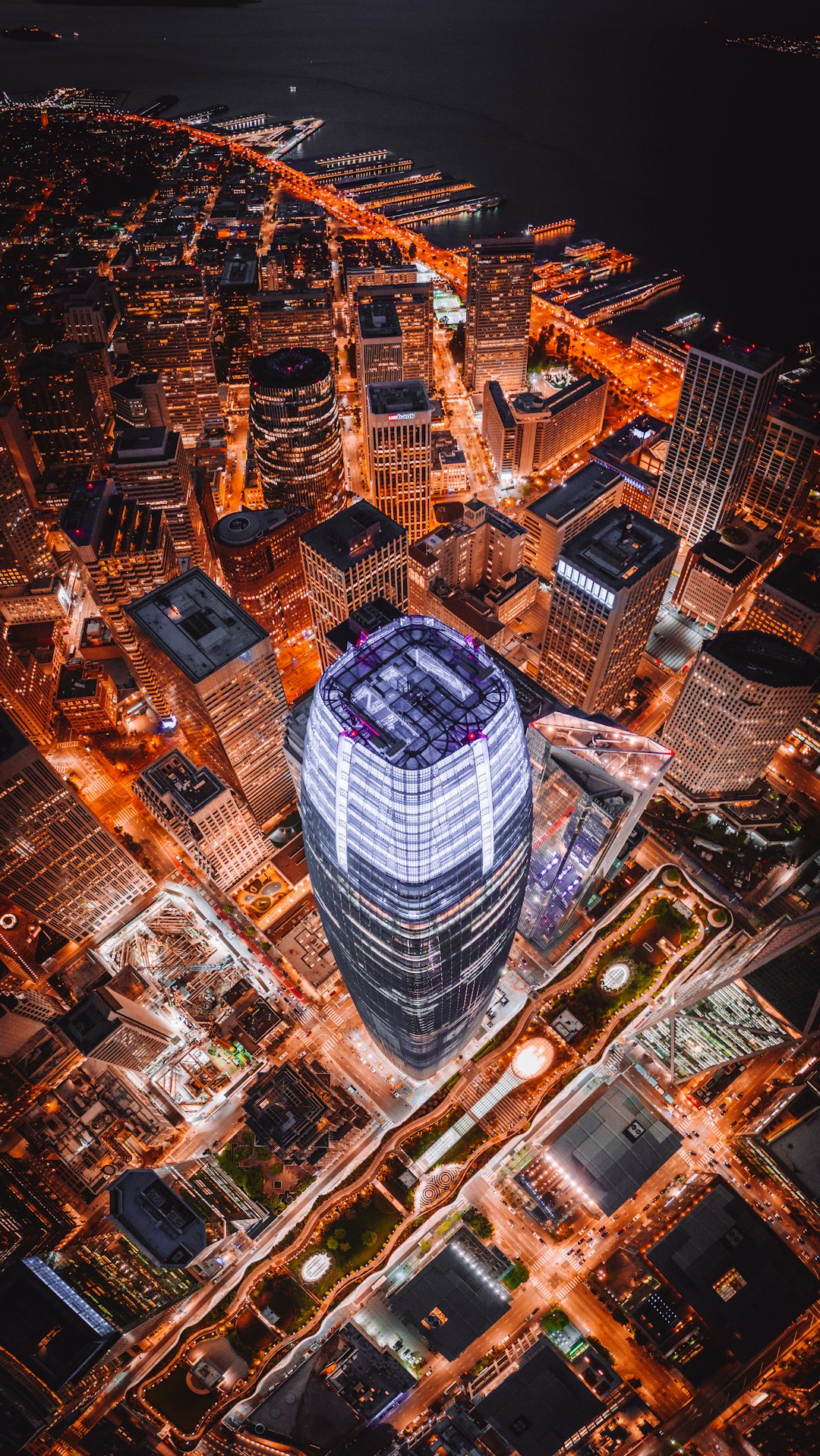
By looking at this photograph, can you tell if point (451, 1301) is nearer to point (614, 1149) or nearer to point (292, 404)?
point (614, 1149)

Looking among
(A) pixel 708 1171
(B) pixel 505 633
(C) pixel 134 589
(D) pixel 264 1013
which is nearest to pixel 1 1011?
(D) pixel 264 1013

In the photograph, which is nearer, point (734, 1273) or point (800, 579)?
point (734, 1273)

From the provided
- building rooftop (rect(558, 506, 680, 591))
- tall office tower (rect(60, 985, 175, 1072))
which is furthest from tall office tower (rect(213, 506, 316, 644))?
tall office tower (rect(60, 985, 175, 1072))

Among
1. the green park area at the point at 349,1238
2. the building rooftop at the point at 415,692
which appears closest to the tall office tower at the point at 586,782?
the building rooftop at the point at 415,692

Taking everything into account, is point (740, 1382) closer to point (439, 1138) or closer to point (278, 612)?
point (439, 1138)

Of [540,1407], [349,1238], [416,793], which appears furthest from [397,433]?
[540,1407]

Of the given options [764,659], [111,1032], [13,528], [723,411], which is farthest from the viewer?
[13,528]

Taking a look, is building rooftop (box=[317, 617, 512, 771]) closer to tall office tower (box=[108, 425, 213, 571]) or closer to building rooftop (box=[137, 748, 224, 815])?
building rooftop (box=[137, 748, 224, 815])
